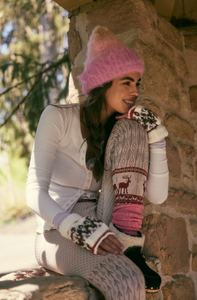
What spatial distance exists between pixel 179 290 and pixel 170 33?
1.85 m

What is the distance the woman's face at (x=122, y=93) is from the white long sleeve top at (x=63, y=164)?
204 mm

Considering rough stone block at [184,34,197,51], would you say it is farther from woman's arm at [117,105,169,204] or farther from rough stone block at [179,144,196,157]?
woman's arm at [117,105,169,204]

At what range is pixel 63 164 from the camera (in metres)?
1.63

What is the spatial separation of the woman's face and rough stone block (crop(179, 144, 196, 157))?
0.67 metres

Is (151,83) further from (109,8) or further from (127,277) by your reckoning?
(127,277)

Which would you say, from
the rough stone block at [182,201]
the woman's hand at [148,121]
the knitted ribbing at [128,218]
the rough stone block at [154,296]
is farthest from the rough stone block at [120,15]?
the rough stone block at [154,296]

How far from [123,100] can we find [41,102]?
7.85 ft

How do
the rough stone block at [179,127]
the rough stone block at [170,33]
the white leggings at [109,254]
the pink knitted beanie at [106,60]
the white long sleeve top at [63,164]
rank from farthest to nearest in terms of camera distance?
1. the rough stone block at [170,33]
2. the rough stone block at [179,127]
3. the pink knitted beanie at [106,60]
4. the white long sleeve top at [63,164]
5. the white leggings at [109,254]

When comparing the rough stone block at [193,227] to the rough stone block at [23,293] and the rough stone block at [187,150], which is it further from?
the rough stone block at [23,293]

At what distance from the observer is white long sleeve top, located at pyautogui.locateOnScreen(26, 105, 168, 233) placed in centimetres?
147

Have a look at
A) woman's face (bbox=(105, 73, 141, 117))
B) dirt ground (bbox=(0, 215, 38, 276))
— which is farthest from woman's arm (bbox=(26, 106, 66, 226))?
dirt ground (bbox=(0, 215, 38, 276))

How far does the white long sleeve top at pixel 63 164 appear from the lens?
1.47 meters

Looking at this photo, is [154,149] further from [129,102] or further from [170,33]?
[170,33]

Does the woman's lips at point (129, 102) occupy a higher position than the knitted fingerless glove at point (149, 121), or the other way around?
the woman's lips at point (129, 102)
